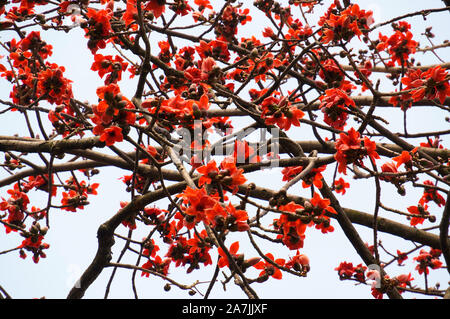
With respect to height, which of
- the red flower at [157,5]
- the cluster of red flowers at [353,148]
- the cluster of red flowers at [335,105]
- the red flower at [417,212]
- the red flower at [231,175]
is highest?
the red flower at [157,5]

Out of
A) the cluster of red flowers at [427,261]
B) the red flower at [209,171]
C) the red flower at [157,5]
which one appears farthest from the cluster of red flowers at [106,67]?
the cluster of red flowers at [427,261]

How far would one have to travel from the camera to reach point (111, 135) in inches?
62.8

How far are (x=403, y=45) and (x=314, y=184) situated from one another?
2120mm

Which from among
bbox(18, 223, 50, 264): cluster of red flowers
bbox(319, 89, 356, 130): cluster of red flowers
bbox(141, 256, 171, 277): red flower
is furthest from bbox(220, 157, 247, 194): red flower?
bbox(18, 223, 50, 264): cluster of red flowers

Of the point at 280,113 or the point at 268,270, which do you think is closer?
the point at 268,270

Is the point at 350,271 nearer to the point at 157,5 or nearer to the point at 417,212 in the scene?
the point at 417,212

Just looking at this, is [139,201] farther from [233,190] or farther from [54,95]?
[233,190]

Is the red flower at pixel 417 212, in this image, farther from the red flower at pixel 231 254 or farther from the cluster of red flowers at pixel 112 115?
the cluster of red flowers at pixel 112 115

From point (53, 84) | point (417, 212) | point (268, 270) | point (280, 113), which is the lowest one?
point (268, 270)

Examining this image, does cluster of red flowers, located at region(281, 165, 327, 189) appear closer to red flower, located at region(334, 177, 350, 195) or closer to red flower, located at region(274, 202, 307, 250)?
red flower, located at region(274, 202, 307, 250)

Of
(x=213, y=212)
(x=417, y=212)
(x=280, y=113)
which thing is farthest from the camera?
(x=417, y=212)

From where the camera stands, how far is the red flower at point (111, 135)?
5.15 ft

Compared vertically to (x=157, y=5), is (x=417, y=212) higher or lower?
lower

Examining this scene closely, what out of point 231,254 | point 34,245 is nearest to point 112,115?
point 231,254
